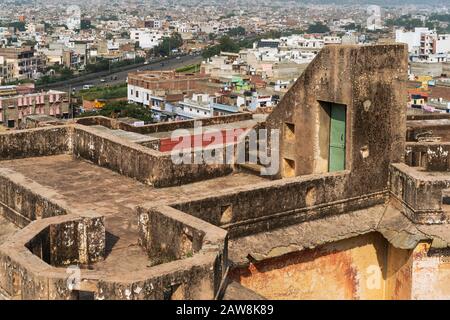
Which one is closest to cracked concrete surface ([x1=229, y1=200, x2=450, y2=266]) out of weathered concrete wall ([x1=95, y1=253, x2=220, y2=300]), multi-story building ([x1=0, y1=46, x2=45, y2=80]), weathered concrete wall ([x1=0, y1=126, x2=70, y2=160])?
weathered concrete wall ([x1=95, y1=253, x2=220, y2=300])

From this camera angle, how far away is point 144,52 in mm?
142375

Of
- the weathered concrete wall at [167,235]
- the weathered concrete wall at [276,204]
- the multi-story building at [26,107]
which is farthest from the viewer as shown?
the multi-story building at [26,107]

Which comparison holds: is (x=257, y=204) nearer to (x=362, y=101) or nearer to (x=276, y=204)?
(x=276, y=204)

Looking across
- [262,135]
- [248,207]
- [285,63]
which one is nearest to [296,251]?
[248,207]

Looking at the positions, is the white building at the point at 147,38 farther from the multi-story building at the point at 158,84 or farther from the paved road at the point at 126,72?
the multi-story building at the point at 158,84

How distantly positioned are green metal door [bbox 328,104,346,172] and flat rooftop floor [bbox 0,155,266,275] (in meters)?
1.36

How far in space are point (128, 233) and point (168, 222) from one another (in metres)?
1.12

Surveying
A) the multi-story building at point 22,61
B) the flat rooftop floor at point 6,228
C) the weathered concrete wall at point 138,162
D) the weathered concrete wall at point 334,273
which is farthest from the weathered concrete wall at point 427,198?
the multi-story building at point 22,61

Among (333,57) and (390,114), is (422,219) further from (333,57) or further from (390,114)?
(333,57)

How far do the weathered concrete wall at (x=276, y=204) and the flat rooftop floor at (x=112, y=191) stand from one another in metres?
0.29

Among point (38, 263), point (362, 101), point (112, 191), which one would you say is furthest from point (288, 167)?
point (38, 263)

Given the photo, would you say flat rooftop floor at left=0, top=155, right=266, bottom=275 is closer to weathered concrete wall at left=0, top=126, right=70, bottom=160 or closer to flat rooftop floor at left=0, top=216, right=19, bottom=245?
weathered concrete wall at left=0, top=126, right=70, bottom=160

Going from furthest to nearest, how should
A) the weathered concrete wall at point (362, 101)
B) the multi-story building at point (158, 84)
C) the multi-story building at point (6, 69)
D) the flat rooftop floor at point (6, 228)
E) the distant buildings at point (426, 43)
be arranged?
the distant buildings at point (426, 43) → the multi-story building at point (6, 69) → the multi-story building at point (158, 84) → the weathered concrete wall at point (362, 101) → the flat rooftop floor at point (6, 228)

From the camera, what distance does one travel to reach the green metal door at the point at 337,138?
10945mm
